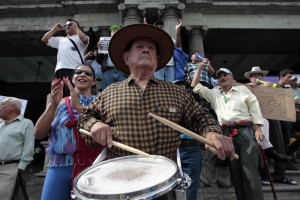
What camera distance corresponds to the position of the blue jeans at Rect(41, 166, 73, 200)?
70.5 inches

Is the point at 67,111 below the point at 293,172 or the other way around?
the other way around

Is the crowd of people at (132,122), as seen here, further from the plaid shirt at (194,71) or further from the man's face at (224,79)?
the plaid shirt at (194,71)

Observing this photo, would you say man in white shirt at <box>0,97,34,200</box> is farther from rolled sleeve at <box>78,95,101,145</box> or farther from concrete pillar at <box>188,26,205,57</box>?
concrete pillar at <box>188,26,205,57</box>

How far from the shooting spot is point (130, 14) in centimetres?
740

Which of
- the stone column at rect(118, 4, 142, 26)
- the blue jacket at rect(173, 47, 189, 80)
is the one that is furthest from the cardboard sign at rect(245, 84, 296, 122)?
the stone column at rect(118, 4, 142, 26)

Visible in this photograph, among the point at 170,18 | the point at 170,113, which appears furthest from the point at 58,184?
the point at 170,18

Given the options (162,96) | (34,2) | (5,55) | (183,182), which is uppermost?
(34,2)

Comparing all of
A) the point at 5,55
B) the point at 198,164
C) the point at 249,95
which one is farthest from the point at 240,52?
the point at 5,55

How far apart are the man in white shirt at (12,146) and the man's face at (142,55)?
7.69ft

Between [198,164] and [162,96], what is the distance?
1.69 meters

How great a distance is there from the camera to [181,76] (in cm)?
441

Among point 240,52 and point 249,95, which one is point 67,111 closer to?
point 249,95

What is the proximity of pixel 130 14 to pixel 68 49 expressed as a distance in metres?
4.32

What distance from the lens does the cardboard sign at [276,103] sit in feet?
12.9
